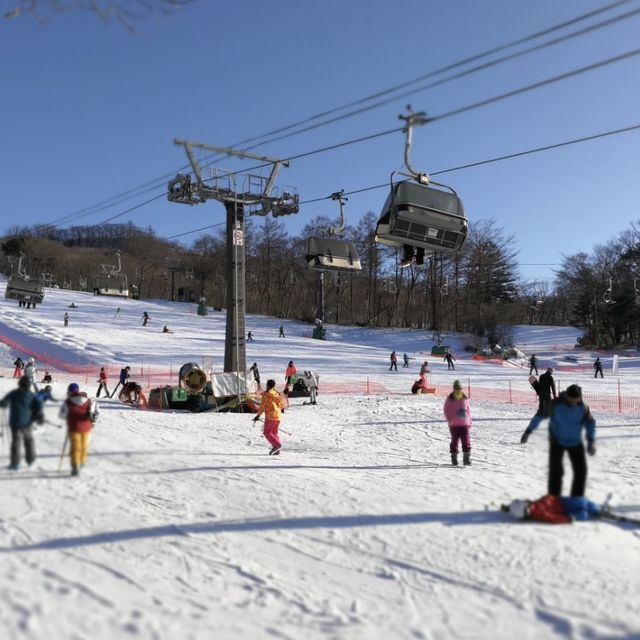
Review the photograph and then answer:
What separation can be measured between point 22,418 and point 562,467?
6225 mm

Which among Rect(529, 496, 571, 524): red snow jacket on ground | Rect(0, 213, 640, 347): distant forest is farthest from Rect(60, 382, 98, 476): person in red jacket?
Rect(0, 213, 640, 347): distant forest

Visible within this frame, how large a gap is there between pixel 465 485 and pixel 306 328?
52165 mm

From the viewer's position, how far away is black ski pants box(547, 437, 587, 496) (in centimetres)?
638

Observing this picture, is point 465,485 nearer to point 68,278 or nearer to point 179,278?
A: point 179,278

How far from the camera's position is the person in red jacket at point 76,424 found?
6973 millimetres

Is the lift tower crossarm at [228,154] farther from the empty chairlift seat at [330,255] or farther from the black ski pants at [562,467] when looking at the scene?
the black ski pants at [562,467]

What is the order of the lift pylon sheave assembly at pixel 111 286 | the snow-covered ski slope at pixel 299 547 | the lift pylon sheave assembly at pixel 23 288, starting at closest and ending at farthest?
the snow-covered ski slope at pixel 299 547 < the lift pylon sheave assembly at pixel 23 288 < the lift pylon sheave assembly at pixel 111 286

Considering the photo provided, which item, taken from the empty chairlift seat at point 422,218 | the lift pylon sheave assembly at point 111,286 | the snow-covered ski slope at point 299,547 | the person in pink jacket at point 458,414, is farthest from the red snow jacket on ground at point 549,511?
the lift pylon sheave assembly at point 111,286

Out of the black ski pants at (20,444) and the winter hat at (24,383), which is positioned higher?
the winter hat at (24,383)

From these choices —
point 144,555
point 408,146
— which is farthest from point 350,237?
point 144,555

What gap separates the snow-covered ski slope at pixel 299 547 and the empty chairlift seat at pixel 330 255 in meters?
7.79

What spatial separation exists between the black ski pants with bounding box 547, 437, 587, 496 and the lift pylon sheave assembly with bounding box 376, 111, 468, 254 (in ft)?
16.7

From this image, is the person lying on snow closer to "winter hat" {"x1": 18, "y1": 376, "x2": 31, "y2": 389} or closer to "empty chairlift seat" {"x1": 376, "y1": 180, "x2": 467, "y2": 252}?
"empty chairlift seat" {"x1": 376, "y1": 180, "x2": 467, "y2": 252}

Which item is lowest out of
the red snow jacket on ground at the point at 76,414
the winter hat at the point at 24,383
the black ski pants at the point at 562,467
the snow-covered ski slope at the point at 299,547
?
the snow-covered ski slope at the point at 299,547
